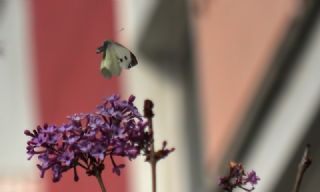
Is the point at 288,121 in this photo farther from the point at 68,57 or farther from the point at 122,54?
the point at 122,54

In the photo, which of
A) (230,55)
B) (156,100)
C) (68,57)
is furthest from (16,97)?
(230,55)

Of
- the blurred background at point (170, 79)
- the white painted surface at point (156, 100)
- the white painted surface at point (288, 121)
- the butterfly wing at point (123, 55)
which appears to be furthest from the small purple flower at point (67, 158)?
the white painted surface at point (156, 100)

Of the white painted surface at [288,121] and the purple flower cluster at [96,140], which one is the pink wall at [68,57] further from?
the purple flower cluster at [96,140]

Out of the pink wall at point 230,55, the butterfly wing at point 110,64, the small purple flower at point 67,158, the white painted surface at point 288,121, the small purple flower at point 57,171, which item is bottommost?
the small purple flower at point 57,171

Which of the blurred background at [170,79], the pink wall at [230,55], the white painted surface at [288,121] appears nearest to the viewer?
the white painted surface at [288,121]

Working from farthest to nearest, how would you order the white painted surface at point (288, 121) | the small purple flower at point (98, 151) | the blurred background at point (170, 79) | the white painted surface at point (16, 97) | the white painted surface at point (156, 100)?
the white painted surface at point (16, 97), the white painted surface at point (156, 100), the blurred background at point (170, 79), the white painted surface at point (288, 121), the small purple flower at point (98, 151)

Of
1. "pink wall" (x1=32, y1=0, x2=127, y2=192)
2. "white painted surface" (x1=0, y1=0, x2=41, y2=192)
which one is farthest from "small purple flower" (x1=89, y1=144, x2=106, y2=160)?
"white painted surface" (x1=0, y1=0, x2=41, y2=192)
